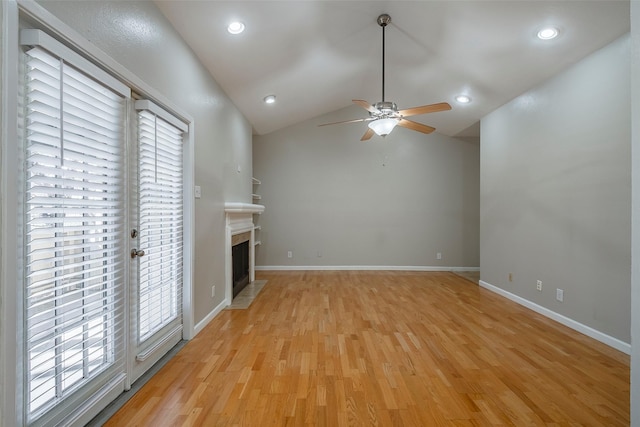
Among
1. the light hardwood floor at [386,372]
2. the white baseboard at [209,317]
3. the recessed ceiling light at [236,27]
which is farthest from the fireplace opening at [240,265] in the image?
the recessed ceiling light at [236,27]

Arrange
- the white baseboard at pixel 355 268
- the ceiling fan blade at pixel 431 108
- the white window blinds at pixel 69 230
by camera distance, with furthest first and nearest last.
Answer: the white baseboard at pixel 355 268 → the ceiling fan blade at pixel 431 108 → the white window blinds at pixel 69 230

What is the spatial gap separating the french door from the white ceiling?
1.16m

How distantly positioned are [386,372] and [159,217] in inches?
83.1

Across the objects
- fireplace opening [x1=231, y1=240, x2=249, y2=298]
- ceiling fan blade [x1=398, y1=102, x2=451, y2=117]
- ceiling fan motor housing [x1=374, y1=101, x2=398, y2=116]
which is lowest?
fireplace opening [x1=231, y1=240, x2=249, y2=298]

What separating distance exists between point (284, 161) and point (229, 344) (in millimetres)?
4367

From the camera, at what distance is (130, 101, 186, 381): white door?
2207 mm

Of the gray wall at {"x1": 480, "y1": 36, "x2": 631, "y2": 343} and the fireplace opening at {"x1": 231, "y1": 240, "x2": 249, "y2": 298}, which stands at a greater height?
the gray wall at {"x1": 480, "y1": 36, "x2": 631, "y2": 343}

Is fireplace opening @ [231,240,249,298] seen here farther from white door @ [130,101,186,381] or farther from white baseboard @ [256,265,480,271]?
white door @ [130,101,186,381]

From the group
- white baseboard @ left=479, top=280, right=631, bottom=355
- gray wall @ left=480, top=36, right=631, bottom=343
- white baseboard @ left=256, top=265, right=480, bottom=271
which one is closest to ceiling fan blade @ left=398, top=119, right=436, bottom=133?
gray wall @ left=480, top=36, right=631, bottom=343

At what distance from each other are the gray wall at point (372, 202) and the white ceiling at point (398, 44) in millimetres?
1463

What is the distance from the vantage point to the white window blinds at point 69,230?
54.2 inches

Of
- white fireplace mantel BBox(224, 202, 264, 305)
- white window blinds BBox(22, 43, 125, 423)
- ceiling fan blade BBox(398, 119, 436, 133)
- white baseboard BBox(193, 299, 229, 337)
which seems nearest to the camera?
white window blinds BBox(22, 43, 125, 423)

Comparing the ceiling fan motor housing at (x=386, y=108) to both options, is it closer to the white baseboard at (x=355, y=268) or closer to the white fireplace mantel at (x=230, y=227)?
the white fireplace mantel at (x=230, y=227)

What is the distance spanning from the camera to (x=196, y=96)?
125 inches
